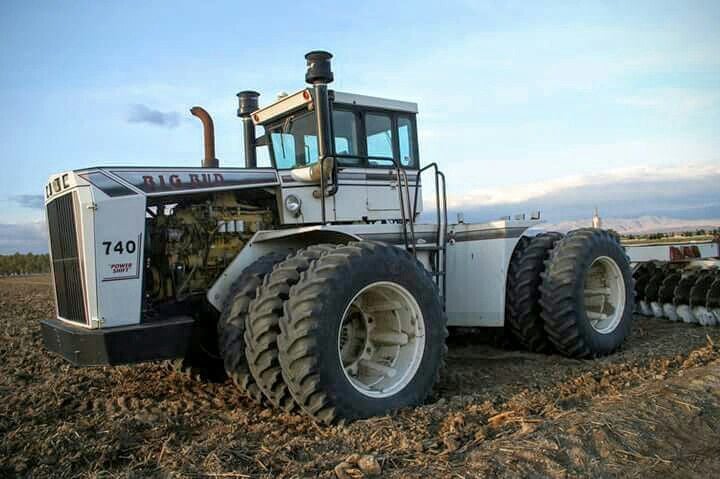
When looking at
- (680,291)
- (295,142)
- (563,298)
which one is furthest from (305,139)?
(680,291)

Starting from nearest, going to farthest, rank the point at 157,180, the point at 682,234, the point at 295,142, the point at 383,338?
the point at 157,180 < the point at 383,338 < the point at 295,142 < the point at 682,234

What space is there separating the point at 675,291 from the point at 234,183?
21.9ft

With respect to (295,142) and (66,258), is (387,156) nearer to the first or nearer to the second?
(295,142)

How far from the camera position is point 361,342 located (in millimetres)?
5637

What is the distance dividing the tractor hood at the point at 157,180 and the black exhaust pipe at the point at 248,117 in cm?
152

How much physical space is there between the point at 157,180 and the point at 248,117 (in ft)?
9.07

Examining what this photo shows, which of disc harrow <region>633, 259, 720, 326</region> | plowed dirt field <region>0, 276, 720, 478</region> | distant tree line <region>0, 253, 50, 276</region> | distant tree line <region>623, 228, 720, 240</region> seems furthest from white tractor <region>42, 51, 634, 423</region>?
distant tree line <region>0, 253, 50, 276</region>

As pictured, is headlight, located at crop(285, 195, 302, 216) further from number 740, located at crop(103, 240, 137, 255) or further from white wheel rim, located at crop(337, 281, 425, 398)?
number 740, located at crop(103, 240, 137, 255)

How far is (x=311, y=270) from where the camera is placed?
4734mm

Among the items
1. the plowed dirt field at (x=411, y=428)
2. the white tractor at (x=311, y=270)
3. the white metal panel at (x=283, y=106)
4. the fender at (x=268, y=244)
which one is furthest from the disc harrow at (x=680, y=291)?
the white metal panel at (x=283, y=106)

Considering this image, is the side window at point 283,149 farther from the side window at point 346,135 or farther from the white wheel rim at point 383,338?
the white wheel rim at point 383,338

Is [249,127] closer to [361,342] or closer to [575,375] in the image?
[361,342]

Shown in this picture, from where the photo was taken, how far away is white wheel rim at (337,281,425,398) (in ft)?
17.2

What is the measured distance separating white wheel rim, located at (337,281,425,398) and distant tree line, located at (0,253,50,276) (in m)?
50.1
